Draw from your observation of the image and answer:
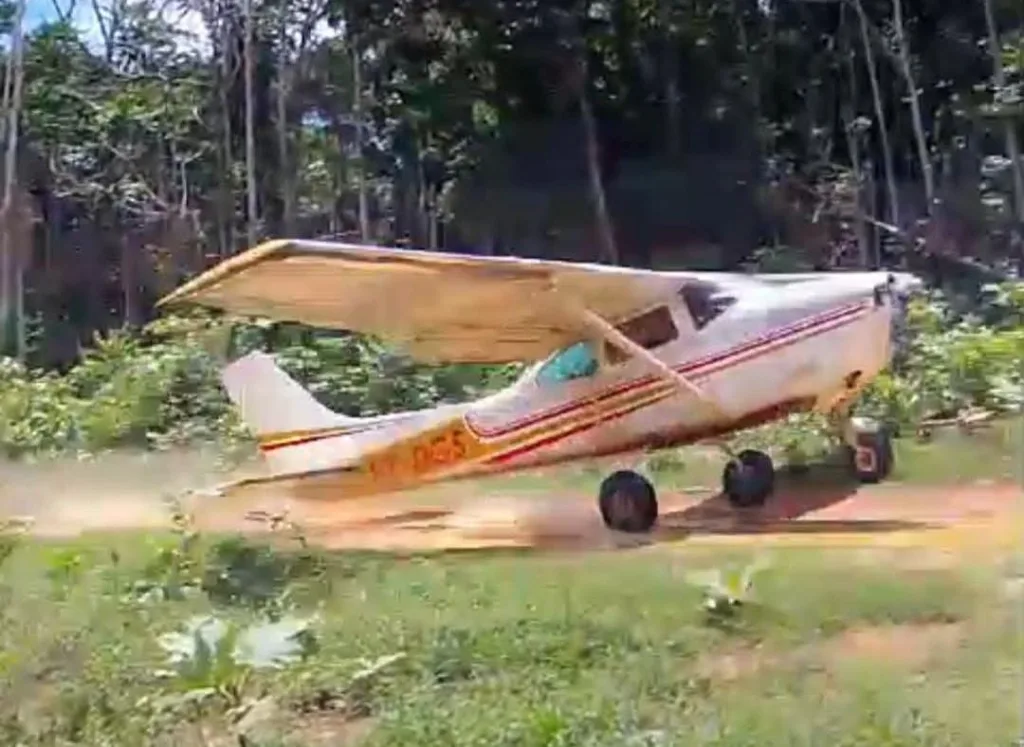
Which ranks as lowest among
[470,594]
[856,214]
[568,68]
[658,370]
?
[470,594]

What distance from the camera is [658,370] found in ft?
33.7

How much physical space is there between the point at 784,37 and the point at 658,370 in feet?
42.3

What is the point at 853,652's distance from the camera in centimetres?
557

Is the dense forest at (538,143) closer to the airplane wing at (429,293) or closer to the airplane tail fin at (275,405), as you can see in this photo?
the airplane wing at (429,293)

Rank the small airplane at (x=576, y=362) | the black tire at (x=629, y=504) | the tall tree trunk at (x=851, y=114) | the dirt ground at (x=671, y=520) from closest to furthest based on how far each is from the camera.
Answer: the dirt ground at (x=671, y=520) → the black tire at (x=629, y=504) → the small airplane at (x=576, y=362) → the tall tree trunk at (x=851, y=114)

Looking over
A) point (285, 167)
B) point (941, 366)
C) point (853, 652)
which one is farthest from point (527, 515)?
point (285, 167)

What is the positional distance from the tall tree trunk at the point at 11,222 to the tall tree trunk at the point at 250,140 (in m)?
3.43

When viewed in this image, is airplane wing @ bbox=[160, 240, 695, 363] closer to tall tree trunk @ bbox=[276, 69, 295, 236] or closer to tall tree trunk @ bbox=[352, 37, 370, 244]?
tall tree trunk @ bbox=[352, 37, 370, 244]

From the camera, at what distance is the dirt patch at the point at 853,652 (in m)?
5.37

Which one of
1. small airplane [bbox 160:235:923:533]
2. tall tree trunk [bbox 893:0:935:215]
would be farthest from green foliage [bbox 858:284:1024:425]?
tall tree trunk [bbox 893:0:935:215]

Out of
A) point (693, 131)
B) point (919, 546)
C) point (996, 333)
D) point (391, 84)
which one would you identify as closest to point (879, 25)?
point (693, 131)

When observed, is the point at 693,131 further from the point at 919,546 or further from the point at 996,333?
the point at 919,546

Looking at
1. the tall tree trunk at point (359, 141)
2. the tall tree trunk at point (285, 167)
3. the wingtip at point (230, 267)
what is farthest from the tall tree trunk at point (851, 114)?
the wingtip at point (230, 267)

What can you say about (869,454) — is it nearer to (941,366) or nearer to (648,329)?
(648,329)
